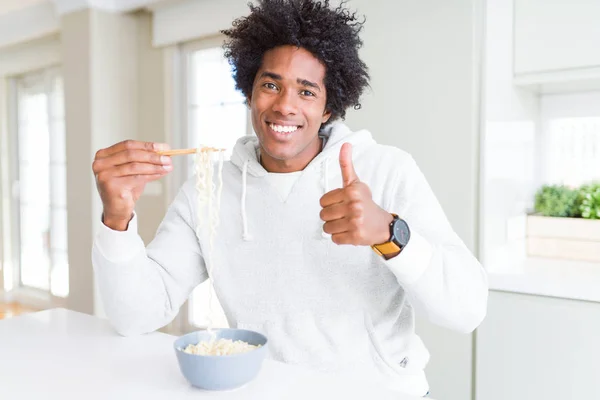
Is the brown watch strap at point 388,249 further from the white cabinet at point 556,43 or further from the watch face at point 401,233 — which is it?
the white cabinet at point 556,43

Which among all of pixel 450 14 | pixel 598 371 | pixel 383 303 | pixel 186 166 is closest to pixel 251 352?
pixel 383 303

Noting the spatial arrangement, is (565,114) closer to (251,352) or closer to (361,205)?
(361,205)

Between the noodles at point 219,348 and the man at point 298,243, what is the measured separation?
26cm

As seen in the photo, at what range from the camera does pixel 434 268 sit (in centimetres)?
107

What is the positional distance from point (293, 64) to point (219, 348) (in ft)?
2.32

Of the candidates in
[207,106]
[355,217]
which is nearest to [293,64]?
[355,217]

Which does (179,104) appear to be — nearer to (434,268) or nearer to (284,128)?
(284,128)

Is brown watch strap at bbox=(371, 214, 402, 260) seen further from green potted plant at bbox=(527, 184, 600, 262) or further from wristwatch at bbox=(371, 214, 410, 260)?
green potted plant at bbox=(527, 184, 600, 262)

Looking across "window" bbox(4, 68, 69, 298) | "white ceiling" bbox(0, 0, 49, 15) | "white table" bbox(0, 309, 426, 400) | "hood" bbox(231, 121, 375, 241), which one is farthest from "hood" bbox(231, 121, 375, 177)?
"window" bbox(4, 68, 69, 298)

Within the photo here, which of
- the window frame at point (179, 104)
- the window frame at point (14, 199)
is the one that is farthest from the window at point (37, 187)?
the window frame at point (179, 104)

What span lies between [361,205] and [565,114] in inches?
72.5

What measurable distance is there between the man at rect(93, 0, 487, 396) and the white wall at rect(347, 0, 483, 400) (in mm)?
768

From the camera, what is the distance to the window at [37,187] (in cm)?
453

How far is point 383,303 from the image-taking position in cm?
127
